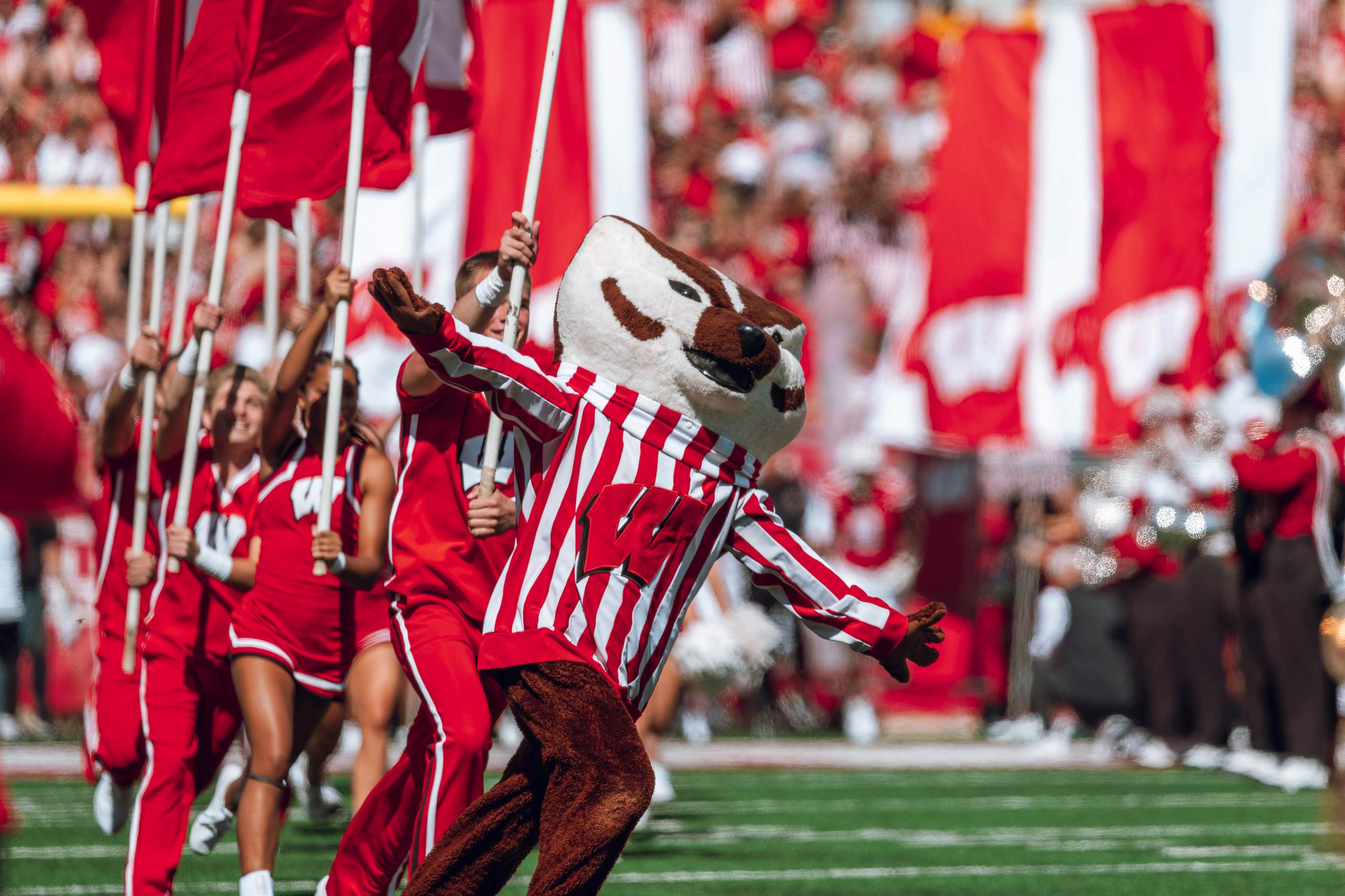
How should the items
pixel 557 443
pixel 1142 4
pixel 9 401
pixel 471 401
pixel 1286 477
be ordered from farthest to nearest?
pixel 1142 4, pixel 1286 477, pixel 471 401, pixel 557 443, pixel 9 401

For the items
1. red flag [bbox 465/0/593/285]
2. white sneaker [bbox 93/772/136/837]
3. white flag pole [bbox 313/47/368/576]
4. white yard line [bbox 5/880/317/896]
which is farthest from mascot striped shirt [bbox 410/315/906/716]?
red flag [bbox 465/0/593/285]

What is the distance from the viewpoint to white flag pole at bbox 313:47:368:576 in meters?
Result: 5.94

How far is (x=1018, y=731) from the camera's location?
16.0 metres

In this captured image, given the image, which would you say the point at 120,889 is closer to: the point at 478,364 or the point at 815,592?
the point at 478,364

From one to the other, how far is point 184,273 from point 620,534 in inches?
119

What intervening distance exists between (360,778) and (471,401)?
179cm

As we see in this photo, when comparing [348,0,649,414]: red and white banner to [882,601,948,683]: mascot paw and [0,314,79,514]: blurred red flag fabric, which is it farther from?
[0,314,79,514]: blurred red flag fabric

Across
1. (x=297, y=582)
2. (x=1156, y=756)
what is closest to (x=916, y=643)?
(x=297, y=582)

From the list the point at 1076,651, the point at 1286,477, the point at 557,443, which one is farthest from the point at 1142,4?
the point at 557,443

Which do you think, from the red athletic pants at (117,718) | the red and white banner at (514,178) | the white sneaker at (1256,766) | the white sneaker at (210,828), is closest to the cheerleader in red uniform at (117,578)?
the red athletic pants at (117,718)

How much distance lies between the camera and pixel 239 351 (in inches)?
566

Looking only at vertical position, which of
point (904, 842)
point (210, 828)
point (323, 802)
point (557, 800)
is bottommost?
point (904, 842)

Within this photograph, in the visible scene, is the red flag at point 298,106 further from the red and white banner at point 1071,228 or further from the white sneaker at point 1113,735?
the red and white banner at point 1071,228

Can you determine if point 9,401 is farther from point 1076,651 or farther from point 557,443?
point 1076,651
